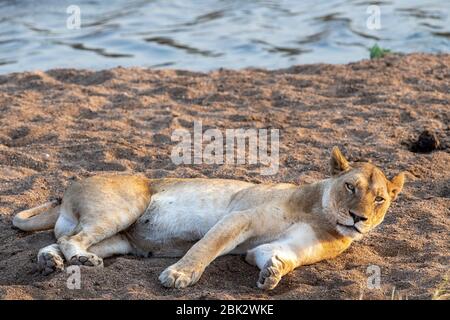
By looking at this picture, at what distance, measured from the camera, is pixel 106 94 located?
993cm

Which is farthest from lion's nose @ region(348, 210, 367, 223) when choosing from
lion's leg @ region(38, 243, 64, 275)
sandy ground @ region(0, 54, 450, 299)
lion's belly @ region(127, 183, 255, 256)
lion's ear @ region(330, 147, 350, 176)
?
lion's leg @ region(38, 243, 64, 275)

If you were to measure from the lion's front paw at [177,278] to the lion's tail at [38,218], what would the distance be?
1.29 m

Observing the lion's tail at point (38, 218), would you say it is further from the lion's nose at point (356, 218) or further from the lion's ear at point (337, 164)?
the lion's nose at point (356, 218)

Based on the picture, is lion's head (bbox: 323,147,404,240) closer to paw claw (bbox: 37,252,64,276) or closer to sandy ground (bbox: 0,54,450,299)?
sandy ground (bbox: 0,54,450,299)

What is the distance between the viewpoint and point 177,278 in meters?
5.30

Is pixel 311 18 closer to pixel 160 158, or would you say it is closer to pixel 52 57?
pixel 52 57

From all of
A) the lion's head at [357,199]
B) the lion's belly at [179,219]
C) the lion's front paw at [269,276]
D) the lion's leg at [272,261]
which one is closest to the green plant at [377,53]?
the lion's belly at [179,219]

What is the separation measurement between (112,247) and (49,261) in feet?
1.91

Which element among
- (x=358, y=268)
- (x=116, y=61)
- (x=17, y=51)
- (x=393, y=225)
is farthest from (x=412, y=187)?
(x=17, y=51)

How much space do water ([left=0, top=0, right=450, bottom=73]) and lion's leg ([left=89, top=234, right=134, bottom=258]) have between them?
579cm

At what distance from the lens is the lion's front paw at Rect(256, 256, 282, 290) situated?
538 cm

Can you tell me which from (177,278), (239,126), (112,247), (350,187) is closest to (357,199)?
(350,187)

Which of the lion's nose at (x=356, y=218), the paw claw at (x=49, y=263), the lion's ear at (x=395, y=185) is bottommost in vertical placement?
the paw claw at (x=49, y=263)

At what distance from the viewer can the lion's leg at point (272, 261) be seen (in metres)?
5.39
